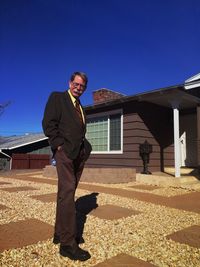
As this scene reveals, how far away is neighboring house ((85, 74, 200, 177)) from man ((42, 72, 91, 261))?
671cm

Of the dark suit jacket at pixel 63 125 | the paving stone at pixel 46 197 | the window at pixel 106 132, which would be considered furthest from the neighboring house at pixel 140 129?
the dark suit jacket at pixel 63 125

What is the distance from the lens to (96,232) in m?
3.82

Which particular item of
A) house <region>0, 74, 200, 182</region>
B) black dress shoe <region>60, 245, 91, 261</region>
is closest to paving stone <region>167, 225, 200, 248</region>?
black dress shoe <region>60, 245, 91, 261</region>

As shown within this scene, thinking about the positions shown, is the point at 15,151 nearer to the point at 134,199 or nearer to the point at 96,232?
the point at 134,199

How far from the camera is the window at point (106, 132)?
37.7ft

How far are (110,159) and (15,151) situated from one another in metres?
16.5

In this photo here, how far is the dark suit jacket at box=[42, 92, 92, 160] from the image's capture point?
10.2 ft

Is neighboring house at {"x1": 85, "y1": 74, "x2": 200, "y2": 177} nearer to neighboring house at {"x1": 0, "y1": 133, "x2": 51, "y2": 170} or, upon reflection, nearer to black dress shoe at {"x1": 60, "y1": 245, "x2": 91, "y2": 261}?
black dress shoe at {"x1": 60, "y1": 245, "x2": 91, "y2": 261}

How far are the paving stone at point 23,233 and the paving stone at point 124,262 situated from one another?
3.10ft

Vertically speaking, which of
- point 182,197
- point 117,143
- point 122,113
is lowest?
point 182,197

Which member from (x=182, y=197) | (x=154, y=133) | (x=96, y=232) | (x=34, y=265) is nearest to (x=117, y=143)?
(x=154, y=133)

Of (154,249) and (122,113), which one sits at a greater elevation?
(122,113)

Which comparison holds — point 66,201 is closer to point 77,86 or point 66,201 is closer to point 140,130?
point 77,86

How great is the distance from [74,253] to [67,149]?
1.02 m
